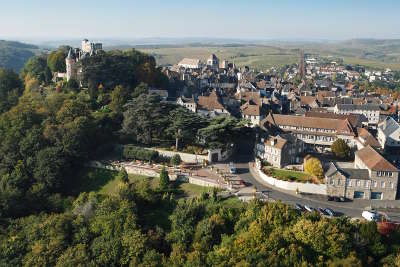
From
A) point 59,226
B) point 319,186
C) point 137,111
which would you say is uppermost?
point 137,111

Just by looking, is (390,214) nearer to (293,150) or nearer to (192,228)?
(293,150)

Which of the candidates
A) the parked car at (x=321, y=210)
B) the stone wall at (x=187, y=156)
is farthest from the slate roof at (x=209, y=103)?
the parked car at (x=321, y=210)

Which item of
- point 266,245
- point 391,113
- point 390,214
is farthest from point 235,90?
point 266,245

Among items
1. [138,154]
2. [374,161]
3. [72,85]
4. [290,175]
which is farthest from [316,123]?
[72,85]

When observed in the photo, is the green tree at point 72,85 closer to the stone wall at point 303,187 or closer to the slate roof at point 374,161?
the stone wall at point 303,187

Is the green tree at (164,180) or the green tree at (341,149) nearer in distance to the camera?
the green tree at (164,180)

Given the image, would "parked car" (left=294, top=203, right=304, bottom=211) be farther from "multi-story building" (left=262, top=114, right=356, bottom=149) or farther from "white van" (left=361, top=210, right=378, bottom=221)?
"multi-story building" (left=262, top=114, right=356, bottom=149)
